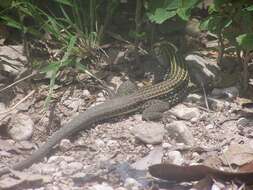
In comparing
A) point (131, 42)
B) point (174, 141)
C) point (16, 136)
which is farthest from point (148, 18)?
point (16, 136)

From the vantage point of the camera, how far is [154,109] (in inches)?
225

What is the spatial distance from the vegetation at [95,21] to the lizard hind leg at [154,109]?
656 millimetres

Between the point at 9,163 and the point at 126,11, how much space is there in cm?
249

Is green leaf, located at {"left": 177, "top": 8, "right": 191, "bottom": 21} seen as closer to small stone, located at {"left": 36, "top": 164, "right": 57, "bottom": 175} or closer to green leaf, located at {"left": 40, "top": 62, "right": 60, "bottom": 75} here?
green leaf, located at {"left": 40, "top": 62, "right": 60, "bottom": 75}

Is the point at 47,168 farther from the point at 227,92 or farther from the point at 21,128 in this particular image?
the point at 227,92

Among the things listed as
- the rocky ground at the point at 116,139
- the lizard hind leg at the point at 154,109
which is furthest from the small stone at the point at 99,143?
the lizard hind leg at the point at 154,109

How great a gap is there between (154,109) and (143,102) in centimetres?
20

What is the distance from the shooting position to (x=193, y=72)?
6.32m

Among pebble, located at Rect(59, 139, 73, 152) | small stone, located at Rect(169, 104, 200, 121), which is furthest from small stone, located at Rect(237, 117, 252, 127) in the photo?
pebble, located at Rect(59, 139, 73, 152)

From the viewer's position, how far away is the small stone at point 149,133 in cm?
514

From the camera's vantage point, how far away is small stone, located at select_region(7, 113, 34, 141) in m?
5.22

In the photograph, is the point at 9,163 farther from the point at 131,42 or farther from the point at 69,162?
the point at 131,42

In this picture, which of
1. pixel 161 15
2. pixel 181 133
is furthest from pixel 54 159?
pixel 161 15

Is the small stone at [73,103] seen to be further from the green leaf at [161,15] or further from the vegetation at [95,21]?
the green leaf at [161,15]
